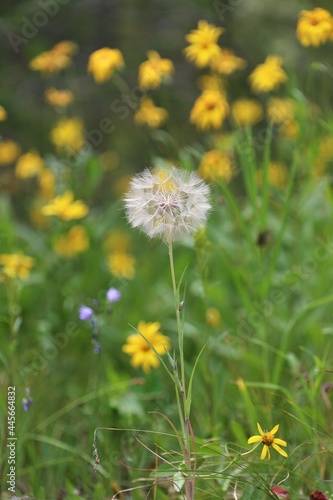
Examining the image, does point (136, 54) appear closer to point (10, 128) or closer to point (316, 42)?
point (10, 128)

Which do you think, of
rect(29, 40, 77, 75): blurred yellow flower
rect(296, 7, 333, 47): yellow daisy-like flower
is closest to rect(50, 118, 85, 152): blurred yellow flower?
rect(29, 40, 77, 75): blurred yellow flower

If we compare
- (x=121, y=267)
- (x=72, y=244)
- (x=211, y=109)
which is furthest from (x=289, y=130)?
(x=72, y=244)

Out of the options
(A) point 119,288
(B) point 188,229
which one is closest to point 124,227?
(A) point 119,288

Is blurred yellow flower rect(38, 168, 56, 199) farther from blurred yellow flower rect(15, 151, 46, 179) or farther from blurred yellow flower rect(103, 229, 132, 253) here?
blurred yellow flower rect(103, 229, 132, 253)

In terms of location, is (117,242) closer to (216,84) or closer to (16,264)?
(216,84)

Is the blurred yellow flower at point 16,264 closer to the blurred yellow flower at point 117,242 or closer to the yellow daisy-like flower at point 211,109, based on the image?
the yellow daisy-like flower at point 211,109

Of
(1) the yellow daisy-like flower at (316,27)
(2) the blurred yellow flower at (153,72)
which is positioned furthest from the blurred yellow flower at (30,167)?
(1) the yellow daisy-like flower at (316,27)
